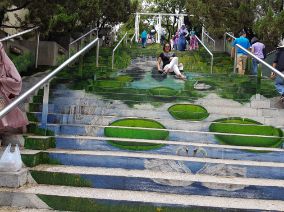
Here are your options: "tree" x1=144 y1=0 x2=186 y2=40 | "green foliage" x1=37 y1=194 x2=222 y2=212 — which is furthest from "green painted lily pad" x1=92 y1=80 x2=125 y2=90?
"tree" x1=144 y1=0 x2=186 y2=40

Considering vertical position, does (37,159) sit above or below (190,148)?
below

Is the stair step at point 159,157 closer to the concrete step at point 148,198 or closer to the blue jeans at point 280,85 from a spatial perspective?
the concrete step at point 148,198

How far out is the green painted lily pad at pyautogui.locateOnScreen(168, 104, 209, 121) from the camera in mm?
7098

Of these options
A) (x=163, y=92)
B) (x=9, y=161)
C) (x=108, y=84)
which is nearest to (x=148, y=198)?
(x=9, y=161)

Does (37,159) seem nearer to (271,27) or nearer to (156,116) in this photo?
(156,116)

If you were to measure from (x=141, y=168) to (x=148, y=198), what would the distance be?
78 centimetres

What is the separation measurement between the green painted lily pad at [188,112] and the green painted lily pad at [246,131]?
1.15 feet

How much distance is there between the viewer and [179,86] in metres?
9.08

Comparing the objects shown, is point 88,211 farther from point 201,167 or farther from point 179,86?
point 179,86

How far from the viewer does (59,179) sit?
486 centimetres

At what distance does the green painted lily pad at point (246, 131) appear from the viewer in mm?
6094

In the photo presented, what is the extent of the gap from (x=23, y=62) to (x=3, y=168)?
626 centimetres

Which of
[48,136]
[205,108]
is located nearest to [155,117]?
[205,108]

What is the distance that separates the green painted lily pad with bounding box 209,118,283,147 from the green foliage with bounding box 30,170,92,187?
2.23 meters
